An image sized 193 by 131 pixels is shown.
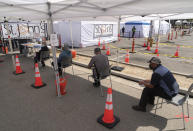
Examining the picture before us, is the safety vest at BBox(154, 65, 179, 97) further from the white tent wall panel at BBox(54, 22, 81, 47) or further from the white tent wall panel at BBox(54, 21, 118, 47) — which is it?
the white tent wall panel at BBox(54, 22, 81, 47)

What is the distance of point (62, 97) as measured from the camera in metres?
4.34

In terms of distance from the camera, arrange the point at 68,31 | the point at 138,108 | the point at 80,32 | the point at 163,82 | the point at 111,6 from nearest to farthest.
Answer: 1. the point at 163,82
2. the point at 138,108
3. the point at 111,6
4. the point at 80,32
5. the point at 68,31

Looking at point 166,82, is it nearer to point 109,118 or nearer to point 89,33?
point 109,118

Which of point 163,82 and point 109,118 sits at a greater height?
point 163,82

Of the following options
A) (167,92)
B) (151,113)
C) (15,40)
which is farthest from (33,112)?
(15,40)

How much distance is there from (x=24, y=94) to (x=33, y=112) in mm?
1250

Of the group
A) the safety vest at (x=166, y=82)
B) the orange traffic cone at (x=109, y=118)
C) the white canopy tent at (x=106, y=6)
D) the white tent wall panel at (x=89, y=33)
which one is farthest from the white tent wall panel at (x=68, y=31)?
the safety vest at (x=166, y=82)

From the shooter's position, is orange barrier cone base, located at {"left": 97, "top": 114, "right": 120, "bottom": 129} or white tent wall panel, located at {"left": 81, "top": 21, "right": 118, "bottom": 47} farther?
white tent wall panel, located at {"left": 81, "top": 21, "right": 118, "bottom": 47}

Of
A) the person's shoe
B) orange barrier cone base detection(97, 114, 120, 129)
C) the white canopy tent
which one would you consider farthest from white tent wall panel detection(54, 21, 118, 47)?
orange barrier cone base detection(97, 114, 120, 129)

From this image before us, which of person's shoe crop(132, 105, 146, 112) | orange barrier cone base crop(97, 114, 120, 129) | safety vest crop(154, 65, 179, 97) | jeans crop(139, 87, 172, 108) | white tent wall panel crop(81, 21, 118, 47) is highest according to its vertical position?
white tent wall panel crop(81, 21, 118, 47)

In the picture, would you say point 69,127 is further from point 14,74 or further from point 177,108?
point 14,74

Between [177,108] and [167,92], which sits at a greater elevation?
[167,92]

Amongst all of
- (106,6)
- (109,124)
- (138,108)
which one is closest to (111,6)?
(106,6)

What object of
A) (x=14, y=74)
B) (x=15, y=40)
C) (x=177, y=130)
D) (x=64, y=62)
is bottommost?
(x=177, y=130)
